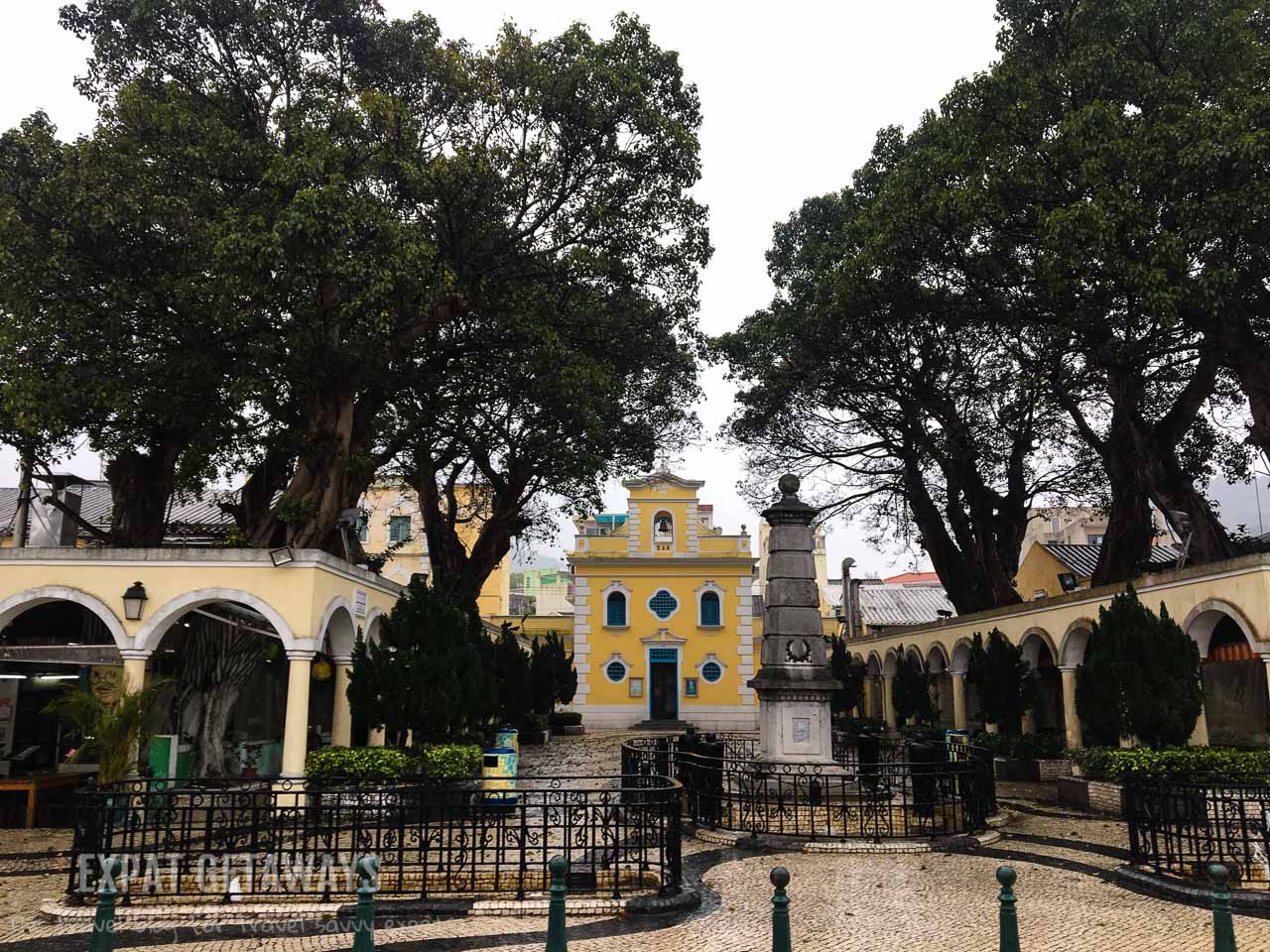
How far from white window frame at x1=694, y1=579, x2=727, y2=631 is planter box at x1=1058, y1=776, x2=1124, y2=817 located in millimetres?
20023

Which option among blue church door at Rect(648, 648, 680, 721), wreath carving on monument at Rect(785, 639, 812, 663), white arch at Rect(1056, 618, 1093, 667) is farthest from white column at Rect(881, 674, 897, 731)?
wreath carving on monument at Rect(785, 639, 812, 663)

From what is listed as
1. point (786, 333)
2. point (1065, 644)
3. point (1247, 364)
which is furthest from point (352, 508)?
point (1247, 364)

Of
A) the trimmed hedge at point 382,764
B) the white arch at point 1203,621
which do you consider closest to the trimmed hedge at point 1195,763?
the white arch at point 1203,621

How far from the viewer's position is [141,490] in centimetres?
1817

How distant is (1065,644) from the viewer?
2089cm

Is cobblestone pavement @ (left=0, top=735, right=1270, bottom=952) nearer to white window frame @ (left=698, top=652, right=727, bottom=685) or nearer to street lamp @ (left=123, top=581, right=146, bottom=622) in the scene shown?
street lamp @ (left=123, top=581, right=146, bottom=622)

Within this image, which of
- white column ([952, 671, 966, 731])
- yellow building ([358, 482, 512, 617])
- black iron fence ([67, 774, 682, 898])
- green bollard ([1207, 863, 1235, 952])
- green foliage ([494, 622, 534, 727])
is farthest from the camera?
yellow building ([358, 482, 512, 617])

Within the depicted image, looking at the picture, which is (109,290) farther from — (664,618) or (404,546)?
(404,546)

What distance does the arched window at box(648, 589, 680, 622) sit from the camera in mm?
37438

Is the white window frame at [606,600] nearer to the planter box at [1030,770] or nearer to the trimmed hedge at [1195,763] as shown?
the planter box at [1030,770]

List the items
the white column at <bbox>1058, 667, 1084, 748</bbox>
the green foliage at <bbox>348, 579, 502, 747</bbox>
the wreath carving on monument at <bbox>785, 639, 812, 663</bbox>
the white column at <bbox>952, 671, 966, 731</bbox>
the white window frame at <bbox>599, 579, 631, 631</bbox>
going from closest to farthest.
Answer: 1. the green foliage at <bbox>348, 579, 502, 747</bbox>
2. the wreath carving on monument at <bbox>785, 639, 812, 663</bbox>
3. the white column at <bbox>1058, 667, 1084, 748</bbox>
4. the white column at <bbox>952, 671, 966, 731</bbox>
5. the white window frame at <bbox>599, 579, 631, 631</bbox>

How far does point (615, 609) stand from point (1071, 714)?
1966cm

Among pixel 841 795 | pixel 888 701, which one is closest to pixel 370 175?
pixel 841 795

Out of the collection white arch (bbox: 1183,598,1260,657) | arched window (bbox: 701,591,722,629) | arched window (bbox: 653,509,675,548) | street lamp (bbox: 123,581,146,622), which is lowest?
white arch (bbox: 1183,598,1260,657)
